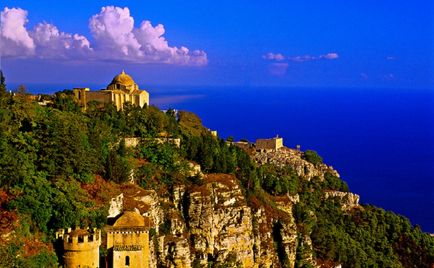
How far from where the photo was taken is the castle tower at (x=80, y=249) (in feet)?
78.0

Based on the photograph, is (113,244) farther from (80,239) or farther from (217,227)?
(217,227)

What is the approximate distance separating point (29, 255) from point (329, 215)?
29627 mm

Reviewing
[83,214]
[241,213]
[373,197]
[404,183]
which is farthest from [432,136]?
[83,214]

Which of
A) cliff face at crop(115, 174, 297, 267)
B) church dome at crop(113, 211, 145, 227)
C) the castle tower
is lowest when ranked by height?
cliff face at crop(115, 174, 297, 267)

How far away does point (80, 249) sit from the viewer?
23766 mm

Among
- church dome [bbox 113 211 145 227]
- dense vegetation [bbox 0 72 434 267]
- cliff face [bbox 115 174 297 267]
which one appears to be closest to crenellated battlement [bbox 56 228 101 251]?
dense vegetation [bbox 0 72 434 267]

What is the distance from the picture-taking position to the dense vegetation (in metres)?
26.3

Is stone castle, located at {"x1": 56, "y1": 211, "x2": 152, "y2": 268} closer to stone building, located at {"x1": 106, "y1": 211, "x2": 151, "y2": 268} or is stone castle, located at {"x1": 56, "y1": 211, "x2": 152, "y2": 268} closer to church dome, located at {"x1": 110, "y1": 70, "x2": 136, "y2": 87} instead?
stone building, located at {"x1": 106, "y1": 211, "x2": 151, "y2": 268}

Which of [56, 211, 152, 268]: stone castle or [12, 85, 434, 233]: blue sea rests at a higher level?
[56, 211, 152, 268]: stone castle

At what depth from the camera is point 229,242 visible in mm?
34719

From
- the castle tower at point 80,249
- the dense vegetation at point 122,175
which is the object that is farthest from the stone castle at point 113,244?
the dense vegetation at point 122,175

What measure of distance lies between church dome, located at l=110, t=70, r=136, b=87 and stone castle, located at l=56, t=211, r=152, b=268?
21.8 m

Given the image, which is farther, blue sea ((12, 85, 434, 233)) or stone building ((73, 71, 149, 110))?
blue sea ((12, 85, 434, 233))

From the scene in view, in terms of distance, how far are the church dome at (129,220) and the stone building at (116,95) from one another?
1727 cm
